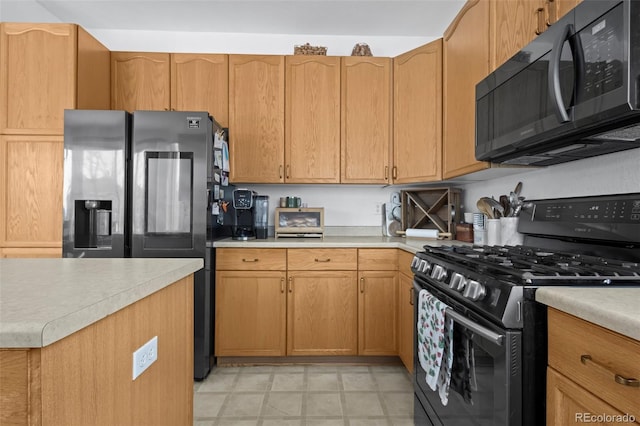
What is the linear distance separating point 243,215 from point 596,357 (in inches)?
94.6

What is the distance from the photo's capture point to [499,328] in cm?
94

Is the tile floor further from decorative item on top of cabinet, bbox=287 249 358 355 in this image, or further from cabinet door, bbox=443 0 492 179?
cabinet door, bbox=443 0 492 179

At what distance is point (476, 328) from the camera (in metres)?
1.03

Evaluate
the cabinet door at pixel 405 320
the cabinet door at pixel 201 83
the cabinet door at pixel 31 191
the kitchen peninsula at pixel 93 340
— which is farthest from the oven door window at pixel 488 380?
the cabinet door at pixel 31 191

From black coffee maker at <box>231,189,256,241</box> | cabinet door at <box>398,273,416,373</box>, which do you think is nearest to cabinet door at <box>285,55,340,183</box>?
black coffee maker at <box>231,189,256,241</box>

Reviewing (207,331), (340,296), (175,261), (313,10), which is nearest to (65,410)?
(175,261)

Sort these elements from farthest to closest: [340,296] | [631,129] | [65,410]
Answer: [340,296], [631,129], [65,410]

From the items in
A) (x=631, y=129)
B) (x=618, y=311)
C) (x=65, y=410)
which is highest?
(x=631, y=129)

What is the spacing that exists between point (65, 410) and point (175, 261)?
0.59 metres

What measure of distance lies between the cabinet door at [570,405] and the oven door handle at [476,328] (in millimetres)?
126

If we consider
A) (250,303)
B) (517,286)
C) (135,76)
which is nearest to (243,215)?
(250,303)

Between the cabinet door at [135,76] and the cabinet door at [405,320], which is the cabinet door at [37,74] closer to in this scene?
the cabinet door at [135,76]

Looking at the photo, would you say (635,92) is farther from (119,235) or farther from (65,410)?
(119,235)

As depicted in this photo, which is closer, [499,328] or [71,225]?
[499,328]
